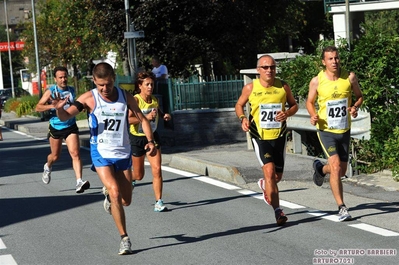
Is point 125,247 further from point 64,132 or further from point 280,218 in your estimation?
point 64,132

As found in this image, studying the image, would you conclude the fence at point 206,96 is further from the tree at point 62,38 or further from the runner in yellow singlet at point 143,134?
the tree at point 62,38

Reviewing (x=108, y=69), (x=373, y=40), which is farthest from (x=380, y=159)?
(x=108, y=69)

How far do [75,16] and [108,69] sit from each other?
36613mm

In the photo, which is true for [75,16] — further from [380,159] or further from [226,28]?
[380,159]

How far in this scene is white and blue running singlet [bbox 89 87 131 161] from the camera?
28.2ft

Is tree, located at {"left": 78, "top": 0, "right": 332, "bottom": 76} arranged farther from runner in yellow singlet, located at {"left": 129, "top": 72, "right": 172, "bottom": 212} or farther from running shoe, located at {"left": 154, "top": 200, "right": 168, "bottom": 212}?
running shoe, located at {"left": 154, "top": 200, "right": 168, "bottom": 212}

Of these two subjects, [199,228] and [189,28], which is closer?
[199,228]

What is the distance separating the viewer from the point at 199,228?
32.3 ft

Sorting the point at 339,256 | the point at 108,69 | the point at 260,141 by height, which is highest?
the point at 108,69

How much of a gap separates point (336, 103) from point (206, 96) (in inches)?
433

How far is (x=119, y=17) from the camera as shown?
25719 mm

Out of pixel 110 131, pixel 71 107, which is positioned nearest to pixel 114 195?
pixel 110 131

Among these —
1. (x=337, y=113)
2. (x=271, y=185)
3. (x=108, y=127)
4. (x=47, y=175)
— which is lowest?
(x=47, y=175)

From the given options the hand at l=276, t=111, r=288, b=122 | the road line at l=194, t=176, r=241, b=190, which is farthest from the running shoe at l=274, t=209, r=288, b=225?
the road line at l=194, t=176, r=241, b=190
